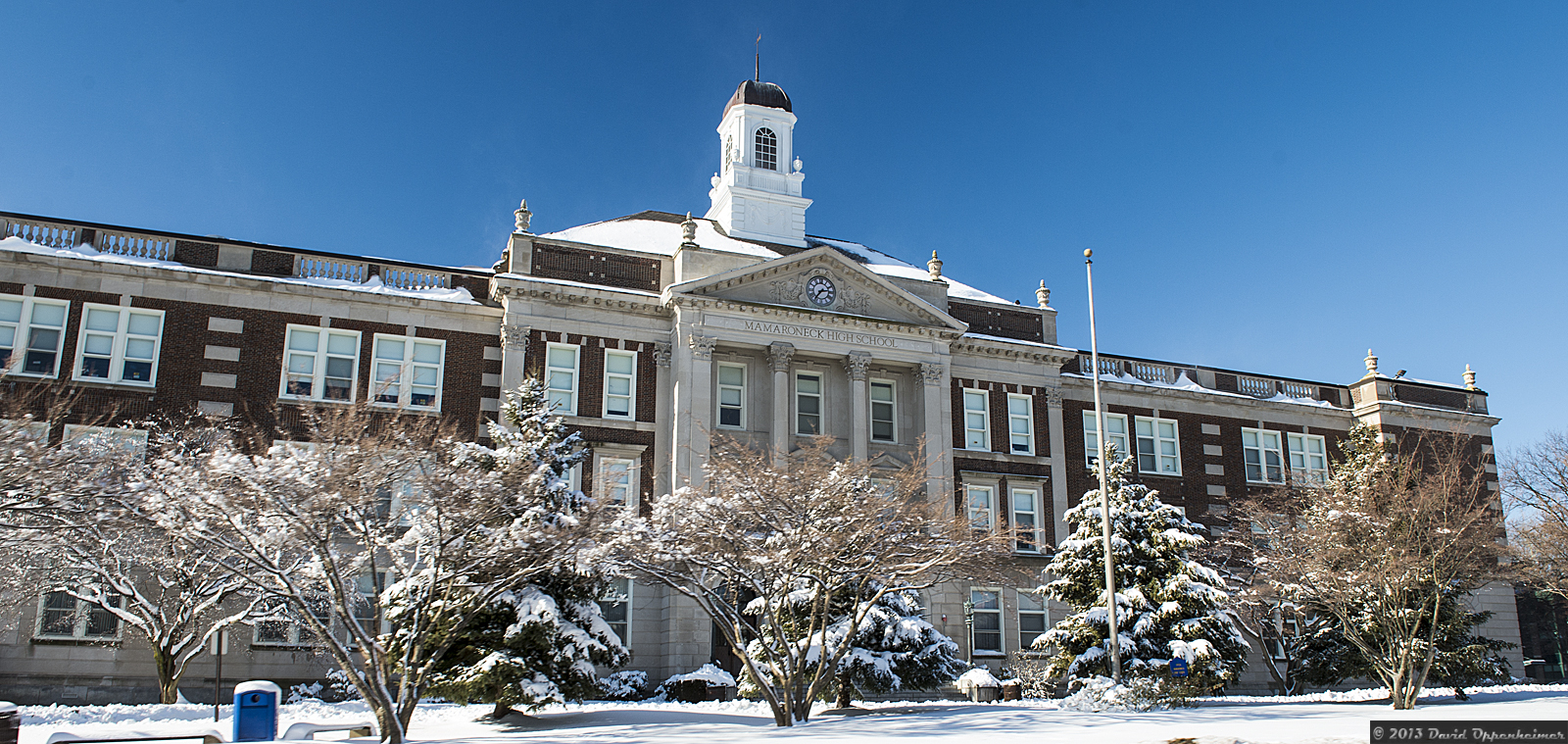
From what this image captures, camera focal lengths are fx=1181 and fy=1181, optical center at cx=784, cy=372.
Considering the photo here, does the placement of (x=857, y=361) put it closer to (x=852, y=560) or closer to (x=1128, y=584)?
(x=1128, y=584)

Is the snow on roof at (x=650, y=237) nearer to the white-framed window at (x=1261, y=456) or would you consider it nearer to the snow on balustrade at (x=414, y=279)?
the snow on balustrade at (x=414, y=279)

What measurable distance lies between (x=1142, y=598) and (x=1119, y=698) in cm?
723

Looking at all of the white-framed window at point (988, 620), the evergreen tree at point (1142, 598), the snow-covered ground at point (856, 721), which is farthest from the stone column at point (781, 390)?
the snow-covered ground at point (856, 721)

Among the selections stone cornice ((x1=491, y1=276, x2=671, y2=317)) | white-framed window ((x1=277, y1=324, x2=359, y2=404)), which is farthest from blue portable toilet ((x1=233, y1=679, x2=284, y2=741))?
stone cornice ((x1=491, y1=276, x2=671, y2=317))

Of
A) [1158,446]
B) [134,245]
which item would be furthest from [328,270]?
[1158,446]

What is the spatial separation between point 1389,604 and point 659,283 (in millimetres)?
22717

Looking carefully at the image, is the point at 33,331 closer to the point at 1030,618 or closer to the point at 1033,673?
the point at 1033,673

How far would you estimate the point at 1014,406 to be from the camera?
41.8m

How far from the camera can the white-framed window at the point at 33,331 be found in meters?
31.6

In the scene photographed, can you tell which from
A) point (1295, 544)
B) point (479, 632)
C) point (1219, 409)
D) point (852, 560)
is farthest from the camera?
point (1219, 409)

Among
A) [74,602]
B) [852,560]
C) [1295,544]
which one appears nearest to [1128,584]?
[1295,544]


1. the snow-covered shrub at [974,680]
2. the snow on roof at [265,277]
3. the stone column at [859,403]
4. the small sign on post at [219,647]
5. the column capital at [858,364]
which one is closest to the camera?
the small sign on post at [219,647]

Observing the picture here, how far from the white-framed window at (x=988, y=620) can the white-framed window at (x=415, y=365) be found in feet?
59.6

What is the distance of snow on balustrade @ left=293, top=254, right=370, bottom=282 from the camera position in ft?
115
